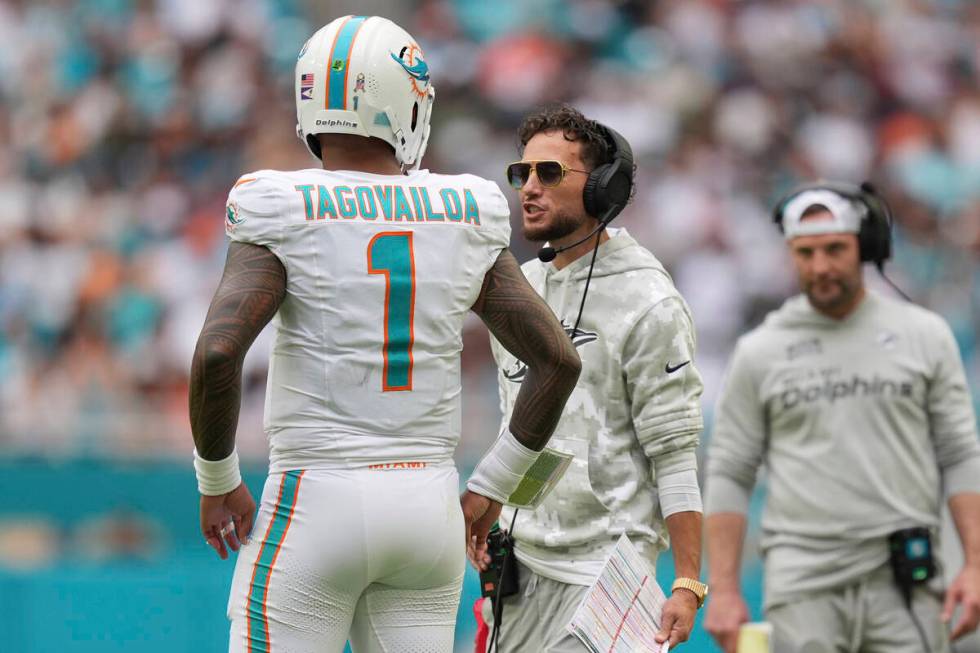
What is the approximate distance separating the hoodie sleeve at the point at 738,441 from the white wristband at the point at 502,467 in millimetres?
2017

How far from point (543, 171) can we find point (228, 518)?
1.42m

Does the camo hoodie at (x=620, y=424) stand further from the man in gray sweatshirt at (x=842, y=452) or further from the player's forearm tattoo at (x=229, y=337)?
the man in gray sweatshirt at (x=842, y=452)

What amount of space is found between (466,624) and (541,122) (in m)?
4.33

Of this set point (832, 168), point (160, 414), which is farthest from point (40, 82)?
point (832, 168)

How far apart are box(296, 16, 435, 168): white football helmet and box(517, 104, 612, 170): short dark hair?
939 mm

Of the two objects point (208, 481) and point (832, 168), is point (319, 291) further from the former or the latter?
point (832, 168)

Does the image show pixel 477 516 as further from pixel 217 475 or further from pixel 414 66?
pixel 414 66

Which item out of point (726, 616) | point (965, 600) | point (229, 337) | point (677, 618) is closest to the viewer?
point (229, 337)

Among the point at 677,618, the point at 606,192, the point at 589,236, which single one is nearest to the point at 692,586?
the point at 677,618

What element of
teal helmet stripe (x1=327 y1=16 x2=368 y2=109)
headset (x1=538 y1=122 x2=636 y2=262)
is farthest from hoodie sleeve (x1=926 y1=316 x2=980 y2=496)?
teal helmet stripe (x1=327 y1=16 x2=368 y2=109)

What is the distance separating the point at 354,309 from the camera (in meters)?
3.64

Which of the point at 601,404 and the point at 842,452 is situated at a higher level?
the point at 601,404

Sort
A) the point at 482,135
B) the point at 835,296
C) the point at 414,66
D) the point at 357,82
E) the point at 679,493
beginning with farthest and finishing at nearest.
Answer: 1. the point at 482,135
2. the point at 835,296
3. the point at 679,493
4. the point at 414,66
5. the point at 357,82

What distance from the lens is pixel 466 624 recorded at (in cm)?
851
